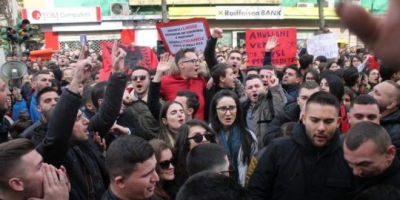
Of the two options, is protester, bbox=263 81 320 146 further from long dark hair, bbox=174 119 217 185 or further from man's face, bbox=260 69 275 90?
man's face, bbox=260 69 275 90

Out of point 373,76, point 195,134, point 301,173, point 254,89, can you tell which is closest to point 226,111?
point 195,134

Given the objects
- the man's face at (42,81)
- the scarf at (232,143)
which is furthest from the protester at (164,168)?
the man's face at (42,81)

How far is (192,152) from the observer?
3119 millimetres

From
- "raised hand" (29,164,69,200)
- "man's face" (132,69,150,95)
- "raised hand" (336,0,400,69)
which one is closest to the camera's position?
"raised hand" (336,0,400,69)

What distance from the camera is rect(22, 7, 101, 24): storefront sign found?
32500mm

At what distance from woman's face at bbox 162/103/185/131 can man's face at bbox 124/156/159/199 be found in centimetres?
175

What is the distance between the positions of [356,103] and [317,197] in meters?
1.09

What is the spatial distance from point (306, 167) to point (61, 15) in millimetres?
31960

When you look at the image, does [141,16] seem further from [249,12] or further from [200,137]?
[200,137]

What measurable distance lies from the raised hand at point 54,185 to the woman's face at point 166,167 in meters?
0.92

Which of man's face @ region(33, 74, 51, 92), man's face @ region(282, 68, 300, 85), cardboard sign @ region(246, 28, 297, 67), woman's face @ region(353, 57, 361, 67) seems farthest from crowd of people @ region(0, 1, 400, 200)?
woman's face @ region(353, 57, 361, 67)

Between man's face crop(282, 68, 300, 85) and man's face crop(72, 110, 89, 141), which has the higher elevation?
man's face crop(72, 110, 89, 141)

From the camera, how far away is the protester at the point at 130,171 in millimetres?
2650

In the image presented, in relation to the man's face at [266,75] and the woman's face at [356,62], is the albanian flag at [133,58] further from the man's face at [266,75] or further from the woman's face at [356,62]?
the woman's face at [356,62]
